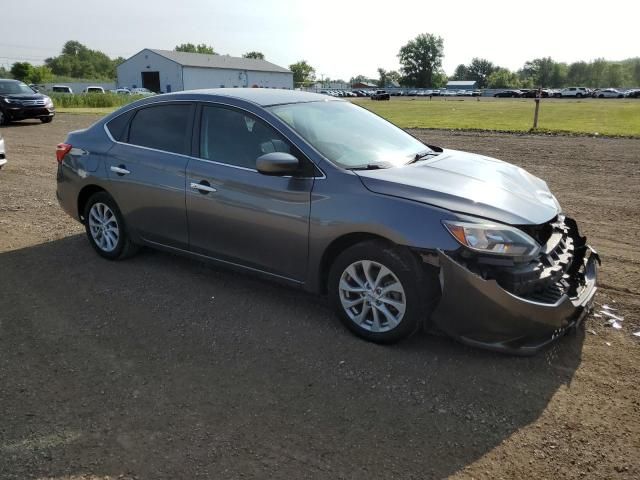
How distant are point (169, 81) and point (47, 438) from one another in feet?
283

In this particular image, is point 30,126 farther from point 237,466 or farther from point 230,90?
point 237,466

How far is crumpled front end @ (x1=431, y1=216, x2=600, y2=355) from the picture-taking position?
3.38m

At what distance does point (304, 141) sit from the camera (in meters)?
4.19

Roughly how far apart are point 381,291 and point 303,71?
161 metres

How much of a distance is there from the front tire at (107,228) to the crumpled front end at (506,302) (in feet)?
11.1

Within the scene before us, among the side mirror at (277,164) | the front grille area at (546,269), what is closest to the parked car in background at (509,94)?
the front grille area at (546,269)

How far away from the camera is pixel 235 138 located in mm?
4590

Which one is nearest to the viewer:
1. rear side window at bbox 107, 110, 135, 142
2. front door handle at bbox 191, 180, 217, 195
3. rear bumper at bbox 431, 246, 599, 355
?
rear bumper at bbox 431, 246, 599, 355

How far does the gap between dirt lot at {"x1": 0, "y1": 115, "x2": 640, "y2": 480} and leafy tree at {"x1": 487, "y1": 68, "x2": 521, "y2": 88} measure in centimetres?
14525

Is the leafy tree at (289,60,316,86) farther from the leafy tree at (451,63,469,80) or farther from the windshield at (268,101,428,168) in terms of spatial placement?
the windshield at (268,101,428,168)

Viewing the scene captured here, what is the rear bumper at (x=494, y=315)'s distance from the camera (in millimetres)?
3375

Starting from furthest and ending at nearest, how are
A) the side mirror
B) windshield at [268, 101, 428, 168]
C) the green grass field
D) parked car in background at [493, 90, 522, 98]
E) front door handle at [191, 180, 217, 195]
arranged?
parked car in background at [493, 90, 522, 98] < the green grass field < front door handle at [191, 180, 217, 195] < windshield at [268, 101, 428, 168] < the side mirror

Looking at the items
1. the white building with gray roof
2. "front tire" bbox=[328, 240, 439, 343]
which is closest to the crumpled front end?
"front tire" bbox=[328, 240, 439, 343]

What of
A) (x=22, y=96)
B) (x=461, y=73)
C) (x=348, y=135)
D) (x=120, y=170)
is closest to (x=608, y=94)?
(x=22, y=96)
